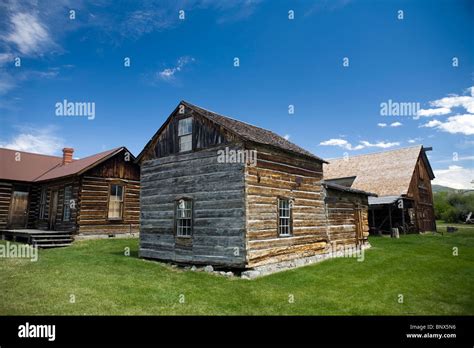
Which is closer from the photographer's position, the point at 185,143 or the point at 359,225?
the point at 185,143

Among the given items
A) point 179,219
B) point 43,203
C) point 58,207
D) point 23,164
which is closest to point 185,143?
point 179,219

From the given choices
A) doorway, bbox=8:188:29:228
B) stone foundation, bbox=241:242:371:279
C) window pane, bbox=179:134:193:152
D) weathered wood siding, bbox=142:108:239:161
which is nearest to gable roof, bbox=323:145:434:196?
stone foundation, bbox=241:242:371:279

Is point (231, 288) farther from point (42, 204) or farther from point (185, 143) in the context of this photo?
point (42, 204)

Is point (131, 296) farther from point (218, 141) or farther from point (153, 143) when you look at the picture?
point (153, 143)

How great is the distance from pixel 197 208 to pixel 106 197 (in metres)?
11.9

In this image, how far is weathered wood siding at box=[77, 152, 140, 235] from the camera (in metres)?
21.9

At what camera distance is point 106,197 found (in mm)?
23078

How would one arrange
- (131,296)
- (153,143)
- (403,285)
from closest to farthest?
(131,296), (403,285), (153,143)
